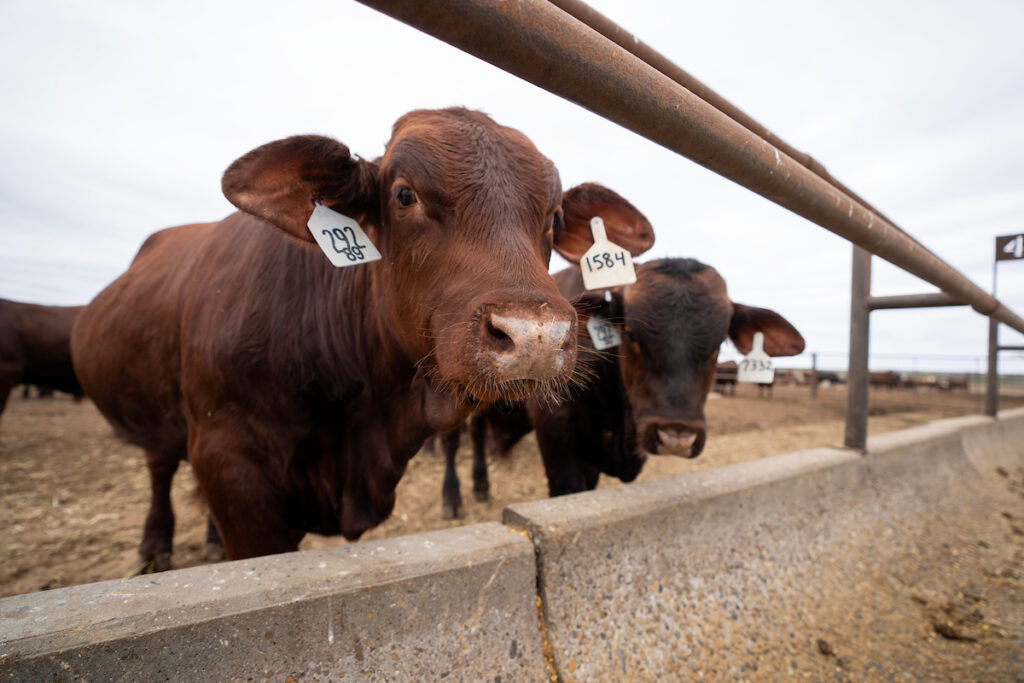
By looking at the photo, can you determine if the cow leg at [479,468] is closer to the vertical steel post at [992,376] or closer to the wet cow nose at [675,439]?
the wet cow nose at [675,439]

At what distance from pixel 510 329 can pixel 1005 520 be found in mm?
4412

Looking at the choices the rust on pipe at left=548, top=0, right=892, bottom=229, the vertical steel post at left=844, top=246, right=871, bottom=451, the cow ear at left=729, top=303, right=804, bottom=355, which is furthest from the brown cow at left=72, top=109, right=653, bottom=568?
the vertical steel post at left=844, top=246, right=871, bottom=451

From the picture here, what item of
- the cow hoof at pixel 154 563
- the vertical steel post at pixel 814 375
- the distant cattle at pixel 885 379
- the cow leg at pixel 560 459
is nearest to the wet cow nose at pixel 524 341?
the cow leg at pixel 560 459

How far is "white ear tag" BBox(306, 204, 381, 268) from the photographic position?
1530mm

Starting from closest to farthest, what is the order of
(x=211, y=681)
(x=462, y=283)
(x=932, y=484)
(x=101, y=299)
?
(x=211, y=681)
(x=462, y=283)
(x=101, y=299)
(x=932, y=484)

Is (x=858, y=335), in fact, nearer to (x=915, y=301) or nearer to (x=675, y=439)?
(x=915, y=301)

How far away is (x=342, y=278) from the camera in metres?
1.96

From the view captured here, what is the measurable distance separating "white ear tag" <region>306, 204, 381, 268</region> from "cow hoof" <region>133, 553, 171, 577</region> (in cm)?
276

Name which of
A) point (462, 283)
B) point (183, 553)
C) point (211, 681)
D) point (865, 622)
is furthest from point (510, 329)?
point (183, 553)

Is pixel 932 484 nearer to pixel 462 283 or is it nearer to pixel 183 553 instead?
pixel 462 283

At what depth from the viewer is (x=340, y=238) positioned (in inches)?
61.5

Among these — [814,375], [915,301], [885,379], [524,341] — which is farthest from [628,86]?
[885,379]

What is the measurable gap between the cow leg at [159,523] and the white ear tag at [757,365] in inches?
142

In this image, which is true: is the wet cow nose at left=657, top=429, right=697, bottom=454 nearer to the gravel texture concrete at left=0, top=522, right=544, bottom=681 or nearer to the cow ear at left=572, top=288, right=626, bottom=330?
the cow ear at left=572, top=288, right=626, bottom=330
